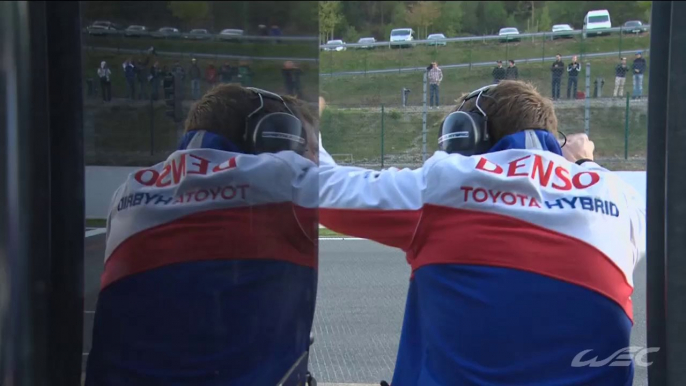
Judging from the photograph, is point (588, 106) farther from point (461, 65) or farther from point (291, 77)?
point (291, 77)

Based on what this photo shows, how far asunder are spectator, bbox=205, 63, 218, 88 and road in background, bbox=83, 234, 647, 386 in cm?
138

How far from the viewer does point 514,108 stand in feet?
7.30

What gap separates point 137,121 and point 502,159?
39.3 inches

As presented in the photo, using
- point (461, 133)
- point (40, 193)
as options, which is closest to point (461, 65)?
point (461, 133)

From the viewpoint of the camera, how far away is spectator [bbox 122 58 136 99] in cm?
141

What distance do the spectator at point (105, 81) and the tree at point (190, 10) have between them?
0.50ft

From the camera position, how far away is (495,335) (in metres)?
1.97

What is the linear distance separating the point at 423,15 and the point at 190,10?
0.68 meters

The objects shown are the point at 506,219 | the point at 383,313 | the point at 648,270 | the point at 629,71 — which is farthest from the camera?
the point at 383,313

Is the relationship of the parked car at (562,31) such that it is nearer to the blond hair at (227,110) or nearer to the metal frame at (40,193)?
the blond hair at (227,110)

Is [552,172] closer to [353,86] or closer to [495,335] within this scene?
[495,335]

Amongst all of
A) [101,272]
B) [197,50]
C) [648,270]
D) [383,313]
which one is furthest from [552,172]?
[383,313]

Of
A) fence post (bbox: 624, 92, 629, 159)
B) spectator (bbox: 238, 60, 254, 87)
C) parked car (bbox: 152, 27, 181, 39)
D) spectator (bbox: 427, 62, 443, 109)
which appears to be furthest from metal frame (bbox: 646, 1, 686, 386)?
parked car (bbox: 152, 27, 181, 39)

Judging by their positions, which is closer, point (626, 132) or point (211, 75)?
point (211, 75)
